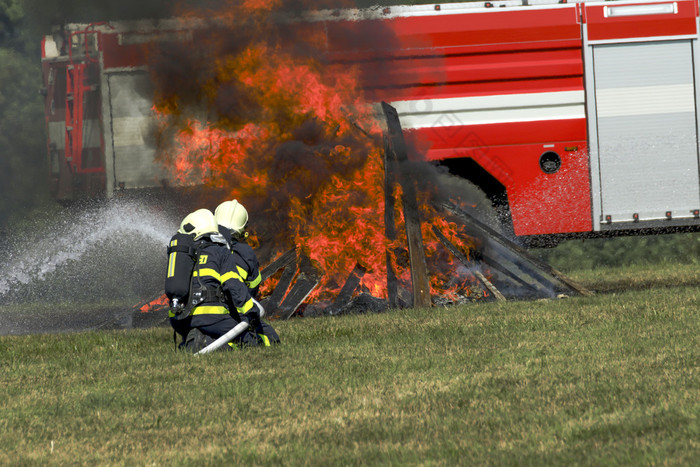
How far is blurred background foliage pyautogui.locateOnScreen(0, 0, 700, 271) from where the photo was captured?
66.7 feet

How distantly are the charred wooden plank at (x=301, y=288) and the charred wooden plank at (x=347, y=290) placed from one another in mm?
305

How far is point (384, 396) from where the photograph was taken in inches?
200

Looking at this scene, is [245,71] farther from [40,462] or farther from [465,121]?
[40,462]

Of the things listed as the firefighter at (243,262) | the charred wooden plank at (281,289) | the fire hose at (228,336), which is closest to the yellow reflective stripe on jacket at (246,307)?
the firefighter at (243,262)

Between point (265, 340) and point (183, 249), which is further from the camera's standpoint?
point (265, 340)

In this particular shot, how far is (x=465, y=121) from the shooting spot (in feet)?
36.5

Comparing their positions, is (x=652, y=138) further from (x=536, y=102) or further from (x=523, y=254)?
(x=523, y=254)

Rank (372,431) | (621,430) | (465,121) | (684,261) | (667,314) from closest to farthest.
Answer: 1. (621,430)
2. (372,431)
3. (667,314)
4. (465,121)
5. (684,261)

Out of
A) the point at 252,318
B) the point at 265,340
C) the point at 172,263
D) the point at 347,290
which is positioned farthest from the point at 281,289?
the point at 172,263

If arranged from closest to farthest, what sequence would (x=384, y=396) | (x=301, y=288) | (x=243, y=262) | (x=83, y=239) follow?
1. (x=384, y=396)
2. (x=243, y=262)
3. (x=301, y=288)
4. (x=83, y=239)

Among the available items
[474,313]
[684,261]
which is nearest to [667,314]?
[474,313]

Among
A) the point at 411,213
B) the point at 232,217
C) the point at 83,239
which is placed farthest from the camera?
the point at 83,239

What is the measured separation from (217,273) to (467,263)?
13.0ft

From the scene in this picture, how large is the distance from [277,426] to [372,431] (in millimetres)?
527
